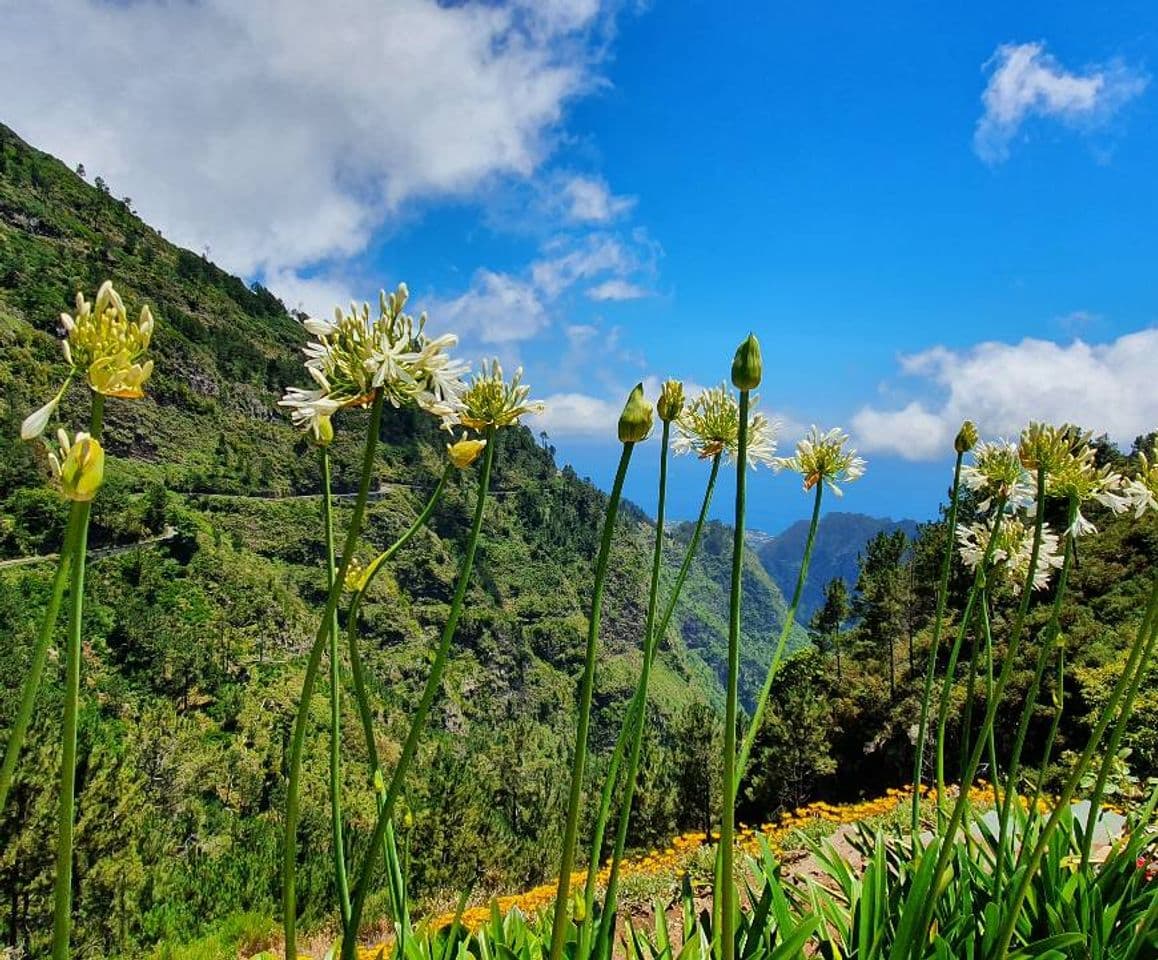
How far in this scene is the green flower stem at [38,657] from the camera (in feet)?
3.69

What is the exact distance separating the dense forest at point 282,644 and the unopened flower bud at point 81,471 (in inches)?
3.1

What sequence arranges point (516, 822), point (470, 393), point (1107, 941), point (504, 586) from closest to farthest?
point (470, 393) → point (1107, 941) → point (516, 822) → point (504, 586)

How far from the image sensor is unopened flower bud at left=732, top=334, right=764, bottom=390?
1.75 metres

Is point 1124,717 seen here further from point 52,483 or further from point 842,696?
point 842,696

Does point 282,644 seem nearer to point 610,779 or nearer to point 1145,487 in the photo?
point 610,779

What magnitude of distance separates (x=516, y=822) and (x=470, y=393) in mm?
76367

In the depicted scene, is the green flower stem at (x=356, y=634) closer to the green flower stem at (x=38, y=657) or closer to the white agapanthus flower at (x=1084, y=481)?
the green flower stem at (x=38, y=657)

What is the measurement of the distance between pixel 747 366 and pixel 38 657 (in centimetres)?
151

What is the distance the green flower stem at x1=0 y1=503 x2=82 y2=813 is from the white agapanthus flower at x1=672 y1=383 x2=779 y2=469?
6.68 ft

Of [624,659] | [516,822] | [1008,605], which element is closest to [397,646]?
[516,822]

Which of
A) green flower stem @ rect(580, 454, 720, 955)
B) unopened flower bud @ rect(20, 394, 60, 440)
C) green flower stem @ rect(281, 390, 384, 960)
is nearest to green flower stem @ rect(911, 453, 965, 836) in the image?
green flower stem @ rect(580, 454, 720, 955)

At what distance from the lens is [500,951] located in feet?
8.14

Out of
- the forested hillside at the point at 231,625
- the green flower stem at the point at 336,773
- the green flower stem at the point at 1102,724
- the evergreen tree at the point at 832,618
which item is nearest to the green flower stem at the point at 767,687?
the green flower stem at the point at 1102,724

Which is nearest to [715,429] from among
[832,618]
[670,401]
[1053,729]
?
[670,401]
